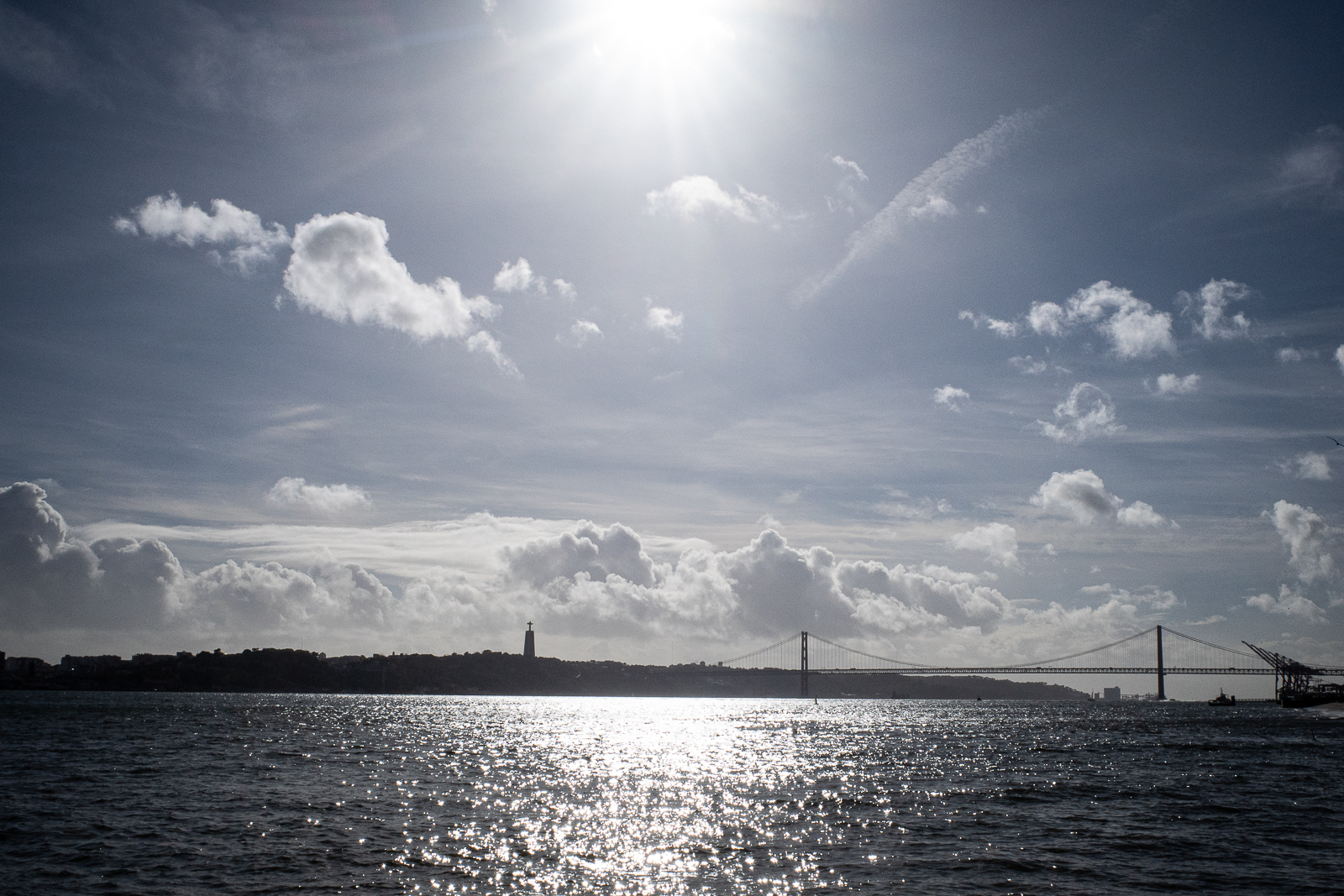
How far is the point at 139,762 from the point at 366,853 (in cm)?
3387

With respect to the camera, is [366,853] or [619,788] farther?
[619,788]

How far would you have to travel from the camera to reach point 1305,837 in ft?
104

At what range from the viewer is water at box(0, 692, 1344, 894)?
24.6 meters

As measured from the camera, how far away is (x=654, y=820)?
3394 cm

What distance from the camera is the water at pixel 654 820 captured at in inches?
970

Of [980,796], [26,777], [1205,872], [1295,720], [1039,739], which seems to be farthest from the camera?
[1295,720]

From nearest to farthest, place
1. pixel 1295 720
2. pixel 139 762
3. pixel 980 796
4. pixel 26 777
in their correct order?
pixel 980 796, pixel 26 777, pixel 139 762, pixel 1295 720

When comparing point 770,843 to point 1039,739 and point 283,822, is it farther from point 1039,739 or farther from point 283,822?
point 1039,739

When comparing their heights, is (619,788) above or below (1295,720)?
above

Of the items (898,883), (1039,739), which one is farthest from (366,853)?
(1039,739)

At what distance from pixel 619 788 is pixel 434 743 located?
3786 cm

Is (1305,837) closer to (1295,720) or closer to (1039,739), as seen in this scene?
(1039,739)

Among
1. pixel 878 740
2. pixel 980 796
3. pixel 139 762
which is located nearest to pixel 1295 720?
pixel 878 740

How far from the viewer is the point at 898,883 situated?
2405 cm
